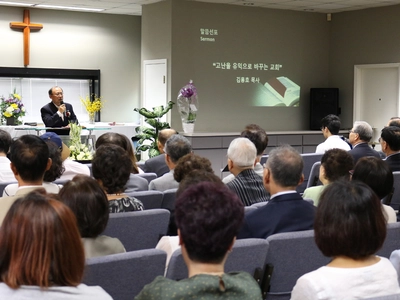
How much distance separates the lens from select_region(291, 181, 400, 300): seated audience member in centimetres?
229

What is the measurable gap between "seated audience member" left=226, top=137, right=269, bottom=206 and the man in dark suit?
5.00 metres

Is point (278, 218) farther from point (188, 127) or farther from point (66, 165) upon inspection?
point (188, 127)

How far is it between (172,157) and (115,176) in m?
1.45

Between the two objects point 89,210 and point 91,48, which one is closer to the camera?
point 89,210

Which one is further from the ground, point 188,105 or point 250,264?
point 188,105

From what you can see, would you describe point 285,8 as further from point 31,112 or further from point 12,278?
point 12,278

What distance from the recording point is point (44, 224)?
182cm

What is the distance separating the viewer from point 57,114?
9.57 meters

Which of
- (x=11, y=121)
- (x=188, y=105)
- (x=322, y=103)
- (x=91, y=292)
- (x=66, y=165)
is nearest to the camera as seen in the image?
(x=91, y=292)

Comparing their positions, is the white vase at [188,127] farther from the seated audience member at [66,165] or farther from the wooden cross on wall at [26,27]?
the seated audience member at [66,165]

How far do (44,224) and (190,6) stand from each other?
9987mm

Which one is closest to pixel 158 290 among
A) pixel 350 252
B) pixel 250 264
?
pixel 350 252

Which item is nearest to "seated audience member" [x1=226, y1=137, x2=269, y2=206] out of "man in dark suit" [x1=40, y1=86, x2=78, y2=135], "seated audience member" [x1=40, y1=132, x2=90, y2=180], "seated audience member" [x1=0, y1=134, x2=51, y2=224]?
"seated audience member" [x1=0, y1=134, x2=51, y2=224]

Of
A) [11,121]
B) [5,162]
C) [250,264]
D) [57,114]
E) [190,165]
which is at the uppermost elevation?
[57,114]
